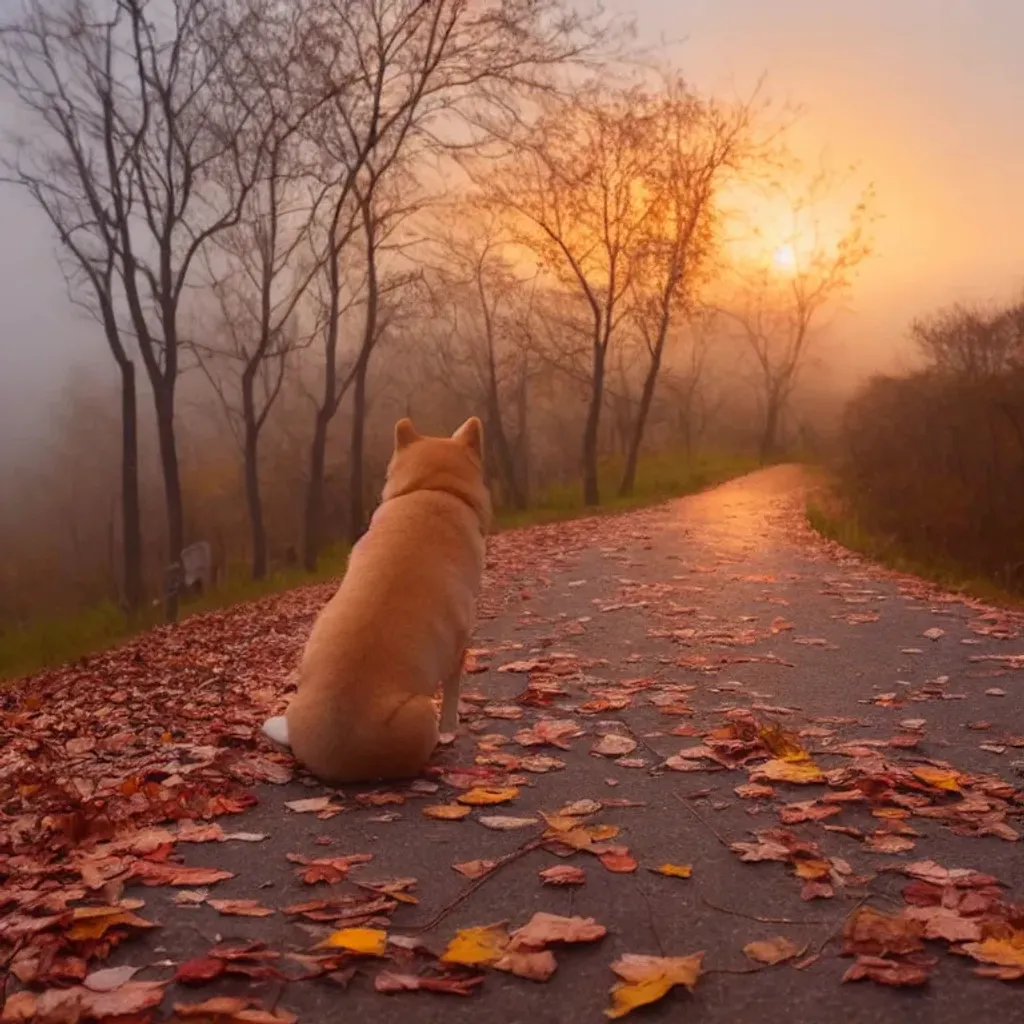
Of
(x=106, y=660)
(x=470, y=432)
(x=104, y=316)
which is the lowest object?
(x=106, y=660)

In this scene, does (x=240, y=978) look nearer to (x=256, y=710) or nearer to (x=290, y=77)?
(x=256, y=710)

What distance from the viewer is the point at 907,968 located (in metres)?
3.20

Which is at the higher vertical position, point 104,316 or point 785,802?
point 104,316

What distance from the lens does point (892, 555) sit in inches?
652

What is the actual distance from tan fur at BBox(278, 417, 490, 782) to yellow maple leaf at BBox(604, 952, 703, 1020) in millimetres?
2014

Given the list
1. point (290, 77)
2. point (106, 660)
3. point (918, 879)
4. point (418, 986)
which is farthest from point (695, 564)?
point (290, 77)

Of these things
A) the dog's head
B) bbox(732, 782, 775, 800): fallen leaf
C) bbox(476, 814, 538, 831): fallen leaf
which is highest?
the dog's head

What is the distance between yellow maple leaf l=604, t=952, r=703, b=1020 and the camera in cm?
303

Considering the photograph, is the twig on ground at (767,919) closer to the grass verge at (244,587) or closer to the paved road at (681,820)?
the paved road at (681,820)

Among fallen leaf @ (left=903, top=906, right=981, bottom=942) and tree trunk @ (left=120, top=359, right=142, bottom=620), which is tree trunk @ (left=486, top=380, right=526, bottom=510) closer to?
tree trunk @ (left=120, top=359, right=142, bottom=620)

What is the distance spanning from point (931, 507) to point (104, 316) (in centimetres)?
1815

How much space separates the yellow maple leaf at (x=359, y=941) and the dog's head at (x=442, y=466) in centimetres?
325

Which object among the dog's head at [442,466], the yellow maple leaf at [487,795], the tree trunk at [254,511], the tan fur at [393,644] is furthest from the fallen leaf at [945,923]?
the tree trunk at [254,511]

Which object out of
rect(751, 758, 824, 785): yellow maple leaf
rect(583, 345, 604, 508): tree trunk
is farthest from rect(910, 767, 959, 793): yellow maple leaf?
rect(583, 345, 604, 508): tree trunk
